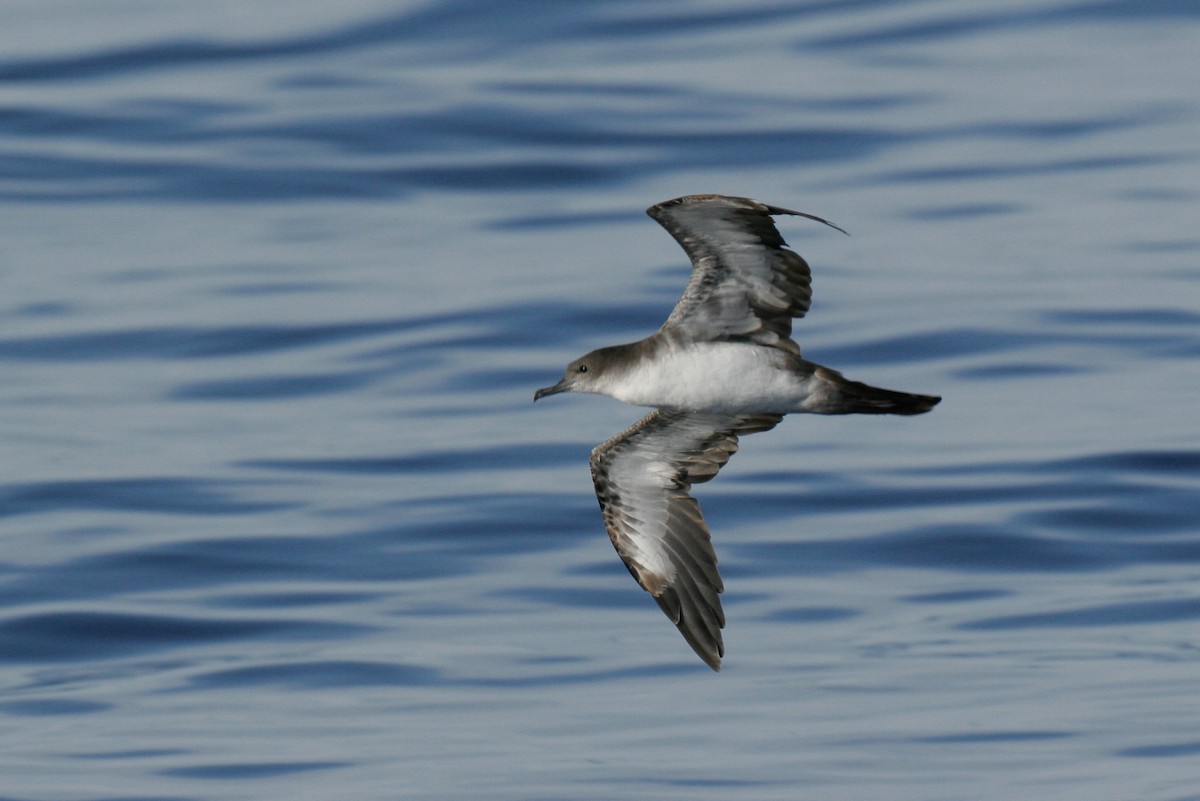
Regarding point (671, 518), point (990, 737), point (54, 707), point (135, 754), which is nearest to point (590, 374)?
point (671, 518)

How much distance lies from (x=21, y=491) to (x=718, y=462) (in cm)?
1123

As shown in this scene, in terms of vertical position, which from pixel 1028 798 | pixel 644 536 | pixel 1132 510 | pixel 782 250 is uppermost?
pixel 782 250

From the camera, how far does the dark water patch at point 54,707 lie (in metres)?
18.7

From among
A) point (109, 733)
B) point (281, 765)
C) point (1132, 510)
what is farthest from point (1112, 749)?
point (109, 733)

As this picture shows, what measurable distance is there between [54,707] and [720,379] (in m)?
10.3

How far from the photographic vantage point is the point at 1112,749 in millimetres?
17609

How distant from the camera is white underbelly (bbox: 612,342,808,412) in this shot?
33.8 ft

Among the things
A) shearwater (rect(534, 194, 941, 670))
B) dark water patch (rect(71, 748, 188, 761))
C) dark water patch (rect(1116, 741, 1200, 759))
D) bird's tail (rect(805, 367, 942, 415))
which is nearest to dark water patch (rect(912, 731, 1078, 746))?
dark water patch (rect(1116, 741, 1200, 759))

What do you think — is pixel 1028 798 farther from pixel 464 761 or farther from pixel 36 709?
pixel 36 709

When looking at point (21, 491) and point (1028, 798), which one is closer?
point (1028, 798)

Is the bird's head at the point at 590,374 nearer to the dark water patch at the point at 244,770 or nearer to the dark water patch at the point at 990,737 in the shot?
the dark water patch at the point at 244,770

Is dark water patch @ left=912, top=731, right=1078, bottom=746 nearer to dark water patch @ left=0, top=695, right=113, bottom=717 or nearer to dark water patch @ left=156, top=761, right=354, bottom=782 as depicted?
dark water patch @ left=156, top=761, right=354, bottom=782

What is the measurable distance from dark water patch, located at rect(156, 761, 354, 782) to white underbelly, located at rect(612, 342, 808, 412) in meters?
8.16

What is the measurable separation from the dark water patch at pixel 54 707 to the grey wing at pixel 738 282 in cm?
988
